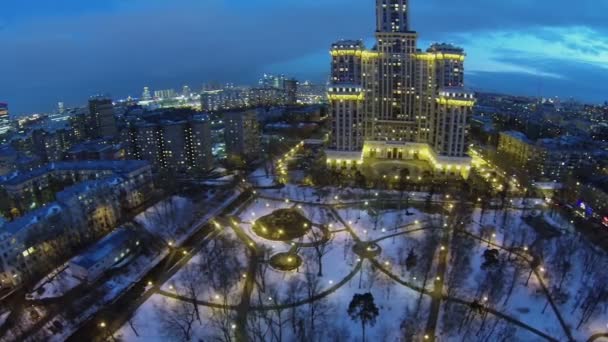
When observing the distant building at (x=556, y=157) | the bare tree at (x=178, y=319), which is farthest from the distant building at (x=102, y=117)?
the distant building at (x=556, y=157)

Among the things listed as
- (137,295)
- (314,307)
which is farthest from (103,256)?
(314,307)

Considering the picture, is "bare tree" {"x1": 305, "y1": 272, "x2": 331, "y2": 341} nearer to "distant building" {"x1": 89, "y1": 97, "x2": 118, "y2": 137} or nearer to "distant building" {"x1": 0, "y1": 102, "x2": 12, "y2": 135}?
"distant building" {"x1": 89, "y1": 97, "x2": 118, "y2": 137}

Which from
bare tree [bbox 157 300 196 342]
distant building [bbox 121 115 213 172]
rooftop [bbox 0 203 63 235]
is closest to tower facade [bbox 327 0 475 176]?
distant building [bbox 121 115 213 172]

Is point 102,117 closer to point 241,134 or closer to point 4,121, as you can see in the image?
point 241,134

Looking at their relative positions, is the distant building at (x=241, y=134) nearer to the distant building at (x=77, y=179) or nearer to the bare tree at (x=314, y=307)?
the distant building at (x=77, y=179)

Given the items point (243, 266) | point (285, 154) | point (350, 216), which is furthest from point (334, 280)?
point (285, 154)

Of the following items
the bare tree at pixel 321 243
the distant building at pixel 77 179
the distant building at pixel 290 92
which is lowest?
the bare tree at pixel 321 243
